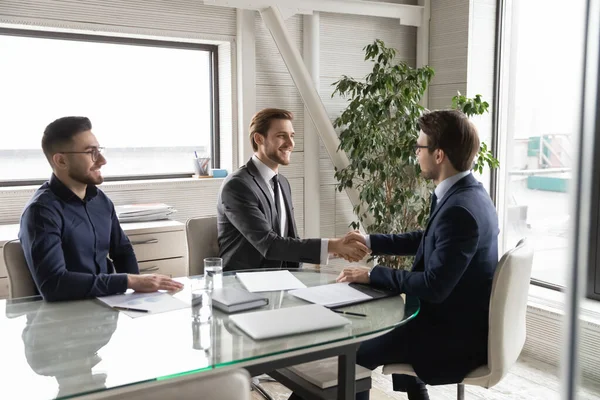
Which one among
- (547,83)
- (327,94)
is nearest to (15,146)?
(327,94)

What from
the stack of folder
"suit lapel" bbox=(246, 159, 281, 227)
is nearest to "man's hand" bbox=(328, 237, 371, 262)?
"suit lapel" bbox=(246, 159, 281, 227)

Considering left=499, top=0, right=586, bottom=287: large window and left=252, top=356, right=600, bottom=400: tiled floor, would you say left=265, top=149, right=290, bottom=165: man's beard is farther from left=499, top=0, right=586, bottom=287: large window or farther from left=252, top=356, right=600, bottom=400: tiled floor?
left=499, top=0, right=586, bottom=287: large window

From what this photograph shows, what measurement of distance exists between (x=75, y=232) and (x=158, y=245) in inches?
48.6

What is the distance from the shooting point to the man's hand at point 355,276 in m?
2.36

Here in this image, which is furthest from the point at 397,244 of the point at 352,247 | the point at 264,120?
the point at 264,120

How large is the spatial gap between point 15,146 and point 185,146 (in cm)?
114

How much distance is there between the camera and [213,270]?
7.07 ft

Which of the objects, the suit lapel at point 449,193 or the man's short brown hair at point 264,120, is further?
the man's short brown hair at point 264,120

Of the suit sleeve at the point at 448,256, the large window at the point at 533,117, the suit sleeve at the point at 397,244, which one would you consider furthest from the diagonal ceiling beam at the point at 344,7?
the suit sleeve at the point at 448,256

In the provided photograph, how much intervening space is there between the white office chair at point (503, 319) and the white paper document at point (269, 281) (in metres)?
0.50

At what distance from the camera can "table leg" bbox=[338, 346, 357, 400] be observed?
182 centimetres

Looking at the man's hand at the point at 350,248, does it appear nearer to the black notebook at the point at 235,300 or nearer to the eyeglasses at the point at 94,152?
the black notebook at the point at 235,300

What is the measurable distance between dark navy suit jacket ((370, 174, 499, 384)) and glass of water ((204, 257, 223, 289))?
0.62 metres

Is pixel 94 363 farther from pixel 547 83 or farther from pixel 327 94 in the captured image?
pixel 547 83
